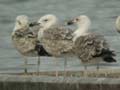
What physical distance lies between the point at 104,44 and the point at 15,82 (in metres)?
2.00

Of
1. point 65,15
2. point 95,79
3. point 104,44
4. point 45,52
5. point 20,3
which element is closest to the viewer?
point 95,79

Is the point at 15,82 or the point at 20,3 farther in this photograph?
the point at 20,3

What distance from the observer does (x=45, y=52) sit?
13727 mm

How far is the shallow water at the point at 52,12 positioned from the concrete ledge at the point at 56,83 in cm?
664

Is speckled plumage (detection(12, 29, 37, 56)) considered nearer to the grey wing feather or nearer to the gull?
the gull

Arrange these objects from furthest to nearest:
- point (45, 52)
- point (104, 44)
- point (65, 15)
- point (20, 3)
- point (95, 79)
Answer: point (20, 3) → point (65, 15) → point (45, 52) → point (104, 44) → point (95, 79)

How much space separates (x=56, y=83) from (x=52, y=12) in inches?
875

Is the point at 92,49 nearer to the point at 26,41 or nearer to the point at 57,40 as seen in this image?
the point at 57,40

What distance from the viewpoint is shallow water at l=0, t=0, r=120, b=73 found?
21188mm

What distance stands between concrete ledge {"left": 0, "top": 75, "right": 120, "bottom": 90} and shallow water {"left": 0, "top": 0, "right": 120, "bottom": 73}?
664 cm

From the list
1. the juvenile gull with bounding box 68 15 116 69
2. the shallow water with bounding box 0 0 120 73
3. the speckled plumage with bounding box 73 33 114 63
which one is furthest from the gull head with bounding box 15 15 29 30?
the shallow water with bounding box 0 0 120 73

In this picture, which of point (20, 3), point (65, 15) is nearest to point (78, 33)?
point (65, 15)

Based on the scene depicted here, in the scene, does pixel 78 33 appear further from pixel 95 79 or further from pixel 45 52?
pixel 95 79

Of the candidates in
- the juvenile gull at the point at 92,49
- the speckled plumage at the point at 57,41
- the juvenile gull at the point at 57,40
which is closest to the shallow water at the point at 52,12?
the juvenile gull at the point at 57,40
